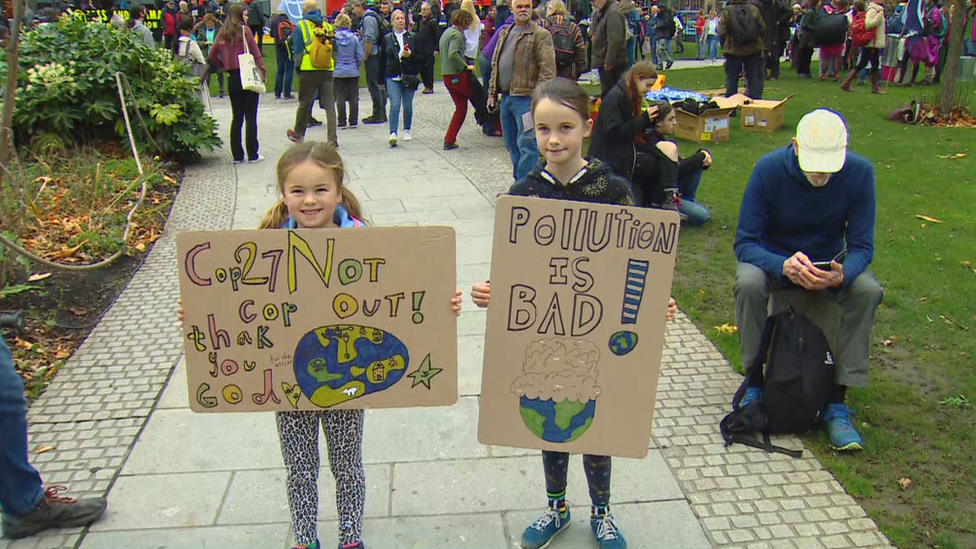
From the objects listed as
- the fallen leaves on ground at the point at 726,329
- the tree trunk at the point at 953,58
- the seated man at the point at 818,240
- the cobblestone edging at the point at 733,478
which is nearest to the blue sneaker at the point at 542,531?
the cobblestone edging at the point at 733,478

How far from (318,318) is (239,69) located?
25.7 ft

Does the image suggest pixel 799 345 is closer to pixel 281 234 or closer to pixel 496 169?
pixel 281 234

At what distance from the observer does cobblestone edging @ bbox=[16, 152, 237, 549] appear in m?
3.76

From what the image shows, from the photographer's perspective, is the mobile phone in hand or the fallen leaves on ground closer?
the mobile phone in hand

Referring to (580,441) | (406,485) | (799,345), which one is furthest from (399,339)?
(799,345)

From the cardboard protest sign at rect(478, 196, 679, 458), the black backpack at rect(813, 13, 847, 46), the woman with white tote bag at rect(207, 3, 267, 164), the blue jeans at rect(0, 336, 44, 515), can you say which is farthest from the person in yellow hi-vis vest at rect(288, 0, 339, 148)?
the black backpack at rect(813, 13, 847, 46)

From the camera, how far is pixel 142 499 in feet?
11.6

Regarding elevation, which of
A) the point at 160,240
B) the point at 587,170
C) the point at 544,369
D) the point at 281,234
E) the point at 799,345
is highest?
the point at 587,170

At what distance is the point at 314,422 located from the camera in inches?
115

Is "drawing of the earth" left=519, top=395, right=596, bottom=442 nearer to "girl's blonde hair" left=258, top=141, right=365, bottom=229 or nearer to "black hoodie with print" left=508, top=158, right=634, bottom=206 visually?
"black hoodie with print" left=508, top=158, right=634, bottom=206

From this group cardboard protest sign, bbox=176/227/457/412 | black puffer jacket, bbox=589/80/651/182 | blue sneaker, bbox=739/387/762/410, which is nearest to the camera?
cardboard protest sign, bbox=176/227/457/412

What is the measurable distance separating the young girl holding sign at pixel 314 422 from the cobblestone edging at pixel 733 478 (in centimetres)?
144

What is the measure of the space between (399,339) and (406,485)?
1160 millimetres

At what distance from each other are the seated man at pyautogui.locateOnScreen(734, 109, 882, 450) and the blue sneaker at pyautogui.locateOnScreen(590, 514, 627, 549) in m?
1.33
